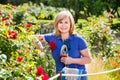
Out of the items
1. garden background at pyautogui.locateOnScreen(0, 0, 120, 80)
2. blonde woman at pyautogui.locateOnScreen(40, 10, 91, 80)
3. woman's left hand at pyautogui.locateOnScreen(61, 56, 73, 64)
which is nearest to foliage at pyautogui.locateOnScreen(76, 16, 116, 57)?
garden background at pyautogui.locateOnScreen(0, 0, 120, 80)

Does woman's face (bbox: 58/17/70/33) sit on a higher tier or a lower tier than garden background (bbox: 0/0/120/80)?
higher

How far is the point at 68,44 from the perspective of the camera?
4.11m

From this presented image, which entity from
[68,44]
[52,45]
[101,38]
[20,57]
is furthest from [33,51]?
[101,38]

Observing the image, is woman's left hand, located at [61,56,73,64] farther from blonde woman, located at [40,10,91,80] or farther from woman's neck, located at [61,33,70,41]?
woman's neck, located at [61,33,70,41]

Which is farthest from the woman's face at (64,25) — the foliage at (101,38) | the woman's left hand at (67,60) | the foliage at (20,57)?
the foliage at (101,38)

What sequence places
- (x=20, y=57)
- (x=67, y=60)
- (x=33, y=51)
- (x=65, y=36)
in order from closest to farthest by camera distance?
1. (x=20, y=57)
2. (x=67, y=60)
3. (x=65, y=36)
4. (x=33, y=51)

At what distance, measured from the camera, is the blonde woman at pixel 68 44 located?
407 centimetres

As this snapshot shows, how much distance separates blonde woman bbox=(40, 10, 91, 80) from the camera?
4074mm

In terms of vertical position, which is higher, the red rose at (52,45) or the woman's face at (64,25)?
the woman's face at (64,25)

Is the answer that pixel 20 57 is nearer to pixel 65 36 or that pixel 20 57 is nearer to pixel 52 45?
pixel 52 45

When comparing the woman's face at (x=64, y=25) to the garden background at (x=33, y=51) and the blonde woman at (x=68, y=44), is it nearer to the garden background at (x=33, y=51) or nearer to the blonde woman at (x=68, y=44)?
the blonde woman at (x=68, y=44)

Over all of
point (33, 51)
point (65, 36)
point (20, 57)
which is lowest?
point (33, 51)

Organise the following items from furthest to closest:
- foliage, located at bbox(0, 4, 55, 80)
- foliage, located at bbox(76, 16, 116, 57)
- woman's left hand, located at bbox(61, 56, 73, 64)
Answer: foliage, located at bbox(76, 16, 116, 57) < woman's left hand, located at bbox(61, 56, 73, 64) < foliage, located at bbox(0, 4, 55, 80)

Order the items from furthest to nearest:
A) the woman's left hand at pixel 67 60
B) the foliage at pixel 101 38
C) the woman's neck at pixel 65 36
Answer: the foliage at pixel 101 38 → the woman's neck at pixel 65 36 → the woman's left hand at pixel 67 60
